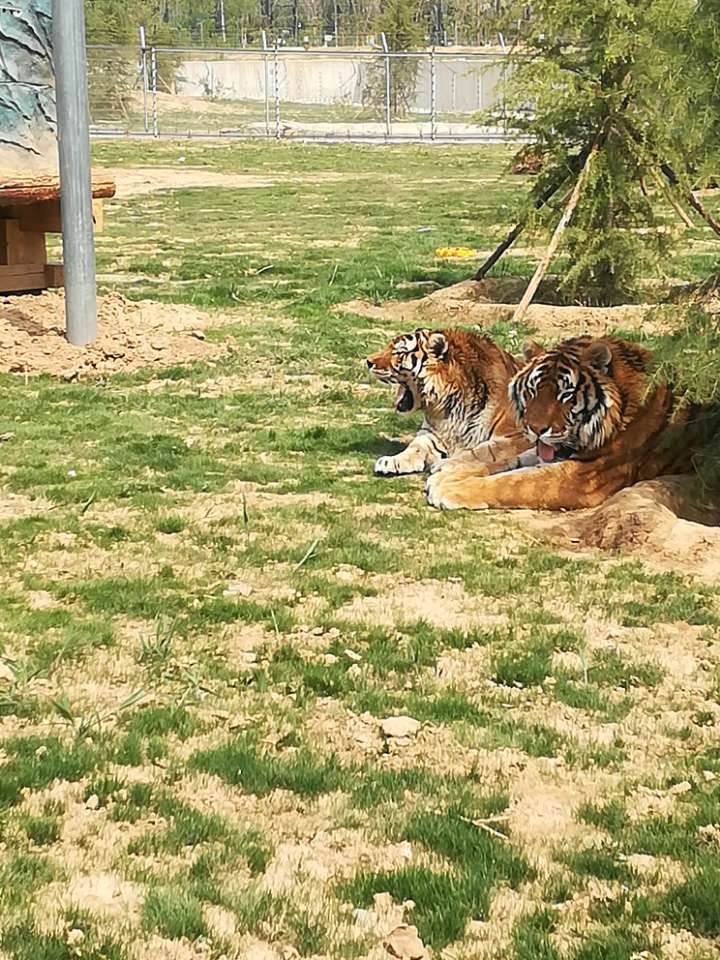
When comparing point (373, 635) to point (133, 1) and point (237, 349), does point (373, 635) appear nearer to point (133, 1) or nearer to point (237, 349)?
point (237, 349)

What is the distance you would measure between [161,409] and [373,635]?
4479 mm

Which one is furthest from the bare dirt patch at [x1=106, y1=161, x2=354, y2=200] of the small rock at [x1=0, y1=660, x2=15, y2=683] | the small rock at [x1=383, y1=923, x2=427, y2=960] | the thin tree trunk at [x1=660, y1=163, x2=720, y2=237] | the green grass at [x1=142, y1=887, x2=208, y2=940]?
the small rock at [x1=383, y1=923, x2=427, y2=960]

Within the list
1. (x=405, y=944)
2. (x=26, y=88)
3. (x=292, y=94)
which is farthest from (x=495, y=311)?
(x=292, y=94)

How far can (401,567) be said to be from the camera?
237 inches

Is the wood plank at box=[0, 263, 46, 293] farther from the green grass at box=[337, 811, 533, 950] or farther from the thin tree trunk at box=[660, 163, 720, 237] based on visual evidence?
the green grass at box=[337, 811, 533, 950]

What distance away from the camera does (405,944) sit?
3.17 meters

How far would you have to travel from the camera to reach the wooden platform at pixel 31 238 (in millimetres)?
12234

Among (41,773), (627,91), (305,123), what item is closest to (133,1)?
(305,123)

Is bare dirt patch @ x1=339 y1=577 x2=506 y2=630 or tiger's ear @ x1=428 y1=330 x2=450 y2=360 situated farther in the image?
tiger's ear @ x1=428 y1=330 x2=450 y2=360

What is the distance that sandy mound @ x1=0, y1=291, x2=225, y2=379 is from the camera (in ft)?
34.5

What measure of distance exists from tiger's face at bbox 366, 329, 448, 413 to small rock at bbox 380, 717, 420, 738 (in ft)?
11.6

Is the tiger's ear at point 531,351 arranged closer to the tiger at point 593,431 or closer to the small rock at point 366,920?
the tiger at point 593,431

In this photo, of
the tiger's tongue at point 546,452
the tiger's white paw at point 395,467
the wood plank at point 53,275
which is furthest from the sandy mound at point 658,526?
the wood plank at point 53,275

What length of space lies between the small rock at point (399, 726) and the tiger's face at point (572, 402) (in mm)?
2709
